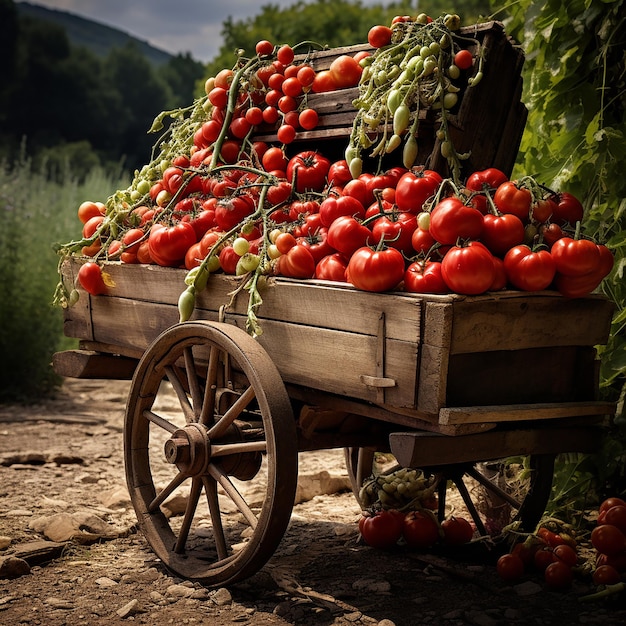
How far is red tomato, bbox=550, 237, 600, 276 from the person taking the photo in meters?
2.63

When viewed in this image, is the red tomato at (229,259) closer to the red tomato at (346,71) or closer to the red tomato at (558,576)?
the red tomato at (346,71)

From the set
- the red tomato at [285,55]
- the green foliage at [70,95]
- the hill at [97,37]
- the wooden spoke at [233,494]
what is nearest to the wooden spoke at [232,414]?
the wooden spoke at [233,494]

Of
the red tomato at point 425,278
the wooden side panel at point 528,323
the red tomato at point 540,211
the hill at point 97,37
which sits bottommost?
the wooden side panel at point 528,323

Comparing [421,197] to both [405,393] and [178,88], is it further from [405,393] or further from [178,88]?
[178,88]

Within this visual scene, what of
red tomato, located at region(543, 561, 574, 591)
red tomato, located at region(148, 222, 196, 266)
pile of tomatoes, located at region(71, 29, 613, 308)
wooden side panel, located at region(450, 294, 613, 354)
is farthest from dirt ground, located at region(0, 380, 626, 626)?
red tomato, located at region(148, 222, 196, 266)

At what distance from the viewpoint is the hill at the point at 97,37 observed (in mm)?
30587

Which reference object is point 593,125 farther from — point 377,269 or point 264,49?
point 377,269

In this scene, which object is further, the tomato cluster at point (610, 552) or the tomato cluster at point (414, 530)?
the tomato cluster at point (414, 530)

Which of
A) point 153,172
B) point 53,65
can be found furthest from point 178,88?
point 153,172

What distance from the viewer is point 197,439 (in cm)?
312

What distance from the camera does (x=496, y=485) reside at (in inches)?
145

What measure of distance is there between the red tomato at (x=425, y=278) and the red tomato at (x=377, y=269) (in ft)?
0.11

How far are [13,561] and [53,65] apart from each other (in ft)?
81.8

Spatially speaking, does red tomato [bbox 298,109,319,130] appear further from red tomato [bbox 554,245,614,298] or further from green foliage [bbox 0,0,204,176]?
green foliage [bbox 0,0,204,176]
